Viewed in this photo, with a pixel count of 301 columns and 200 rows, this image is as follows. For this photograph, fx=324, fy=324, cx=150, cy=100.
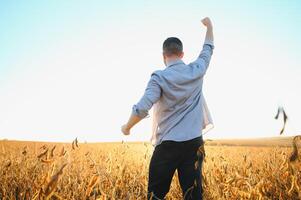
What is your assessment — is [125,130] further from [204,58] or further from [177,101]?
[204,58]

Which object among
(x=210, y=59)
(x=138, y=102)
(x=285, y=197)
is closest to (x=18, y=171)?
(x=138, y=102)

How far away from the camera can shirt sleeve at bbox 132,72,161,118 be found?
2.30m

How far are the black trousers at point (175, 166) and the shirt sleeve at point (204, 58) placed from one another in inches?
23.3

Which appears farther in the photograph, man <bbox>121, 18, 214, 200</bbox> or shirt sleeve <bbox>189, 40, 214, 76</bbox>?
shirt sleeve <bbox>189, 40, 214, 76</bbox>

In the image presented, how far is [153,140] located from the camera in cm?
269

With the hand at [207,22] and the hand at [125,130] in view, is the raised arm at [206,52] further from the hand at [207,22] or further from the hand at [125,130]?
the hand at [125,130]

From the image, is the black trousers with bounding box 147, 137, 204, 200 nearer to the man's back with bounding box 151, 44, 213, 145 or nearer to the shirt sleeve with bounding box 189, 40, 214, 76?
the man's back with bounding box 151, 44, 213, 145

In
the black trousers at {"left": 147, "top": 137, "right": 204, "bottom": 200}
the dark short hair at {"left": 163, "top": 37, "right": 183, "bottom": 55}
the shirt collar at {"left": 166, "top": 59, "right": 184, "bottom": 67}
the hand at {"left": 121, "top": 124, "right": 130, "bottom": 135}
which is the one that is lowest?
the black trousers at {"left": 147, "top": 137, "right": 204, "bottom": 200}

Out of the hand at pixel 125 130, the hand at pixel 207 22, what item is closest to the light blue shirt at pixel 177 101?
the hand at pixel 125 130

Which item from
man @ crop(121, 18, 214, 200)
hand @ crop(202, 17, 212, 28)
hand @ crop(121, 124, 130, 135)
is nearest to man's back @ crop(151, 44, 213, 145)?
man @ crop(121, 18, 214, 200)

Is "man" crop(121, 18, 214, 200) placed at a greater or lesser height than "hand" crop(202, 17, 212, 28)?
lesser

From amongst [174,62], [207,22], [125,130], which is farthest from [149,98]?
[207,22]

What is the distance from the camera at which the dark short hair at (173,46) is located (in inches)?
106

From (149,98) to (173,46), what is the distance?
1.88ft
